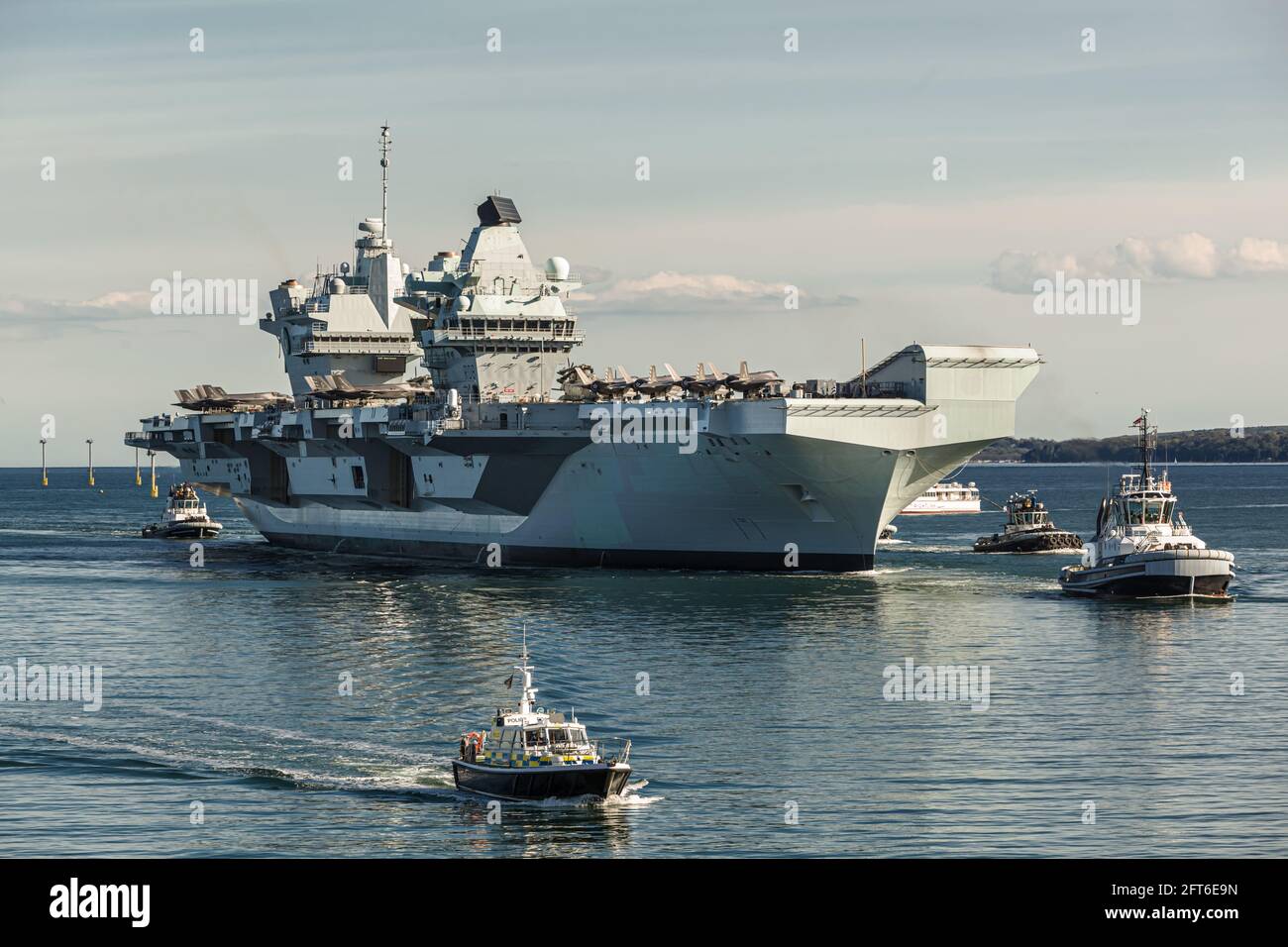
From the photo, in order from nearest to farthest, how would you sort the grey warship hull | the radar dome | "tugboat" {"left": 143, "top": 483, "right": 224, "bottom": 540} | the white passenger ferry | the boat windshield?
1. the grey warship hull
2. the boat windshield
3. the radar dome
4. "tugboat" {"left": 143, "top": 483, "right": 224, "bottom": 540}
5. the white passenger ferry

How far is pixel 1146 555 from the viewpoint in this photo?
42.1m

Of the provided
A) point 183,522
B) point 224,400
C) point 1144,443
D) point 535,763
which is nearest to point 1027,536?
point 1144,443

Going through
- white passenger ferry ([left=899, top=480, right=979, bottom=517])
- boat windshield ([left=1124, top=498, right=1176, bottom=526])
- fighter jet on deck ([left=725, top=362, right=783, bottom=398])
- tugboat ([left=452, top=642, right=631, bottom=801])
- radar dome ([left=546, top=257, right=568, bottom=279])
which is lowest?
tugboat ([left=452, top=642, right=631, bottom=801])

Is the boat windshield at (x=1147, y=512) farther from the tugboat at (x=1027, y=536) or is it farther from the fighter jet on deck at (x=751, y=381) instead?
the tugboat at (x=1027, y=536)

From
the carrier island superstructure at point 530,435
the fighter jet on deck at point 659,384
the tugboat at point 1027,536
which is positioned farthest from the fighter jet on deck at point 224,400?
the tugboat at point 1027,536

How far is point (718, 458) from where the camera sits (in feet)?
136

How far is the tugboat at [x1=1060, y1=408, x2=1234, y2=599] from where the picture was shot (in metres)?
41.8

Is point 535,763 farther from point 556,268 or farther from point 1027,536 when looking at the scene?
point 1027,536

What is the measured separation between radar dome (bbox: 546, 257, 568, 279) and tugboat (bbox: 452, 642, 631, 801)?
36.4m

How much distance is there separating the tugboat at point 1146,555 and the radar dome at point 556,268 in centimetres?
2047

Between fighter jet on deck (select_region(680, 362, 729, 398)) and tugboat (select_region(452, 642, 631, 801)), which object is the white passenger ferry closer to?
fighter jet on deck (select_region(680, 362, 729, 398))

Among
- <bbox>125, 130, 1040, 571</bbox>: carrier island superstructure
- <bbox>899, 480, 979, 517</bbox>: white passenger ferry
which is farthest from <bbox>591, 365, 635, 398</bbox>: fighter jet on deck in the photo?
<bbox>899, 480, 979, 517</bbox>: white passenger ferry
